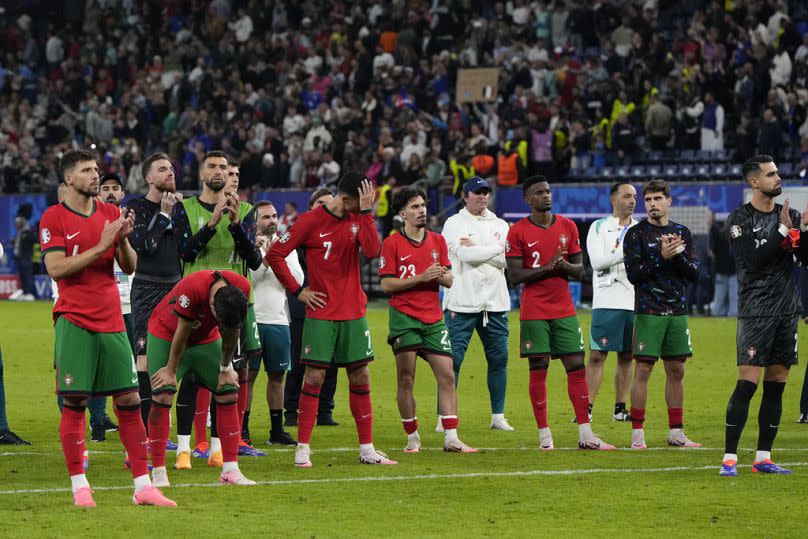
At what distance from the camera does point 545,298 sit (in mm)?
12062

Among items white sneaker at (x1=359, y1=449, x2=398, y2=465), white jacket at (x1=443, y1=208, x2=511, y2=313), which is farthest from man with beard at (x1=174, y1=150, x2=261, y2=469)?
white jacket at (x1=443, y1=208, x2=511, y2=313)

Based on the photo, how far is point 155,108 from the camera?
39.6 metres

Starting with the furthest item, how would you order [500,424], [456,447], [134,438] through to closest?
1. [500,424]
2. [456,447]
3. [134,438]

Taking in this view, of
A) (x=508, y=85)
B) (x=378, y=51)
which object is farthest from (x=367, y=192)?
(x=378, y=51)

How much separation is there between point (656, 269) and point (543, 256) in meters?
0.98

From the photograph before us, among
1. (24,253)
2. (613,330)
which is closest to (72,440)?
(613,330)

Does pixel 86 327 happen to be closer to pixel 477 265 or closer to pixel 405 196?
pixel 405 196

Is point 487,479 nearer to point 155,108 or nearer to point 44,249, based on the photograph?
point 44,249

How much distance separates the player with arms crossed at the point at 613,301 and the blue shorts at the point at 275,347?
327cm

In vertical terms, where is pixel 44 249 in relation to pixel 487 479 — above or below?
above

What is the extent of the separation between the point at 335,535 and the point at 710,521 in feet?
7.59

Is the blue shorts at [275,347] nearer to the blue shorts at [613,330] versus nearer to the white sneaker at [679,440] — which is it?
the blue shorts at [613,330]

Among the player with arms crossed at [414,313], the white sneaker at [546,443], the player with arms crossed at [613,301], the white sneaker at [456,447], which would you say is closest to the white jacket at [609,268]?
the player with arms crossed at [613,301]

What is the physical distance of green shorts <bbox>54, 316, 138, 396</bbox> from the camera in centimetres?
884
